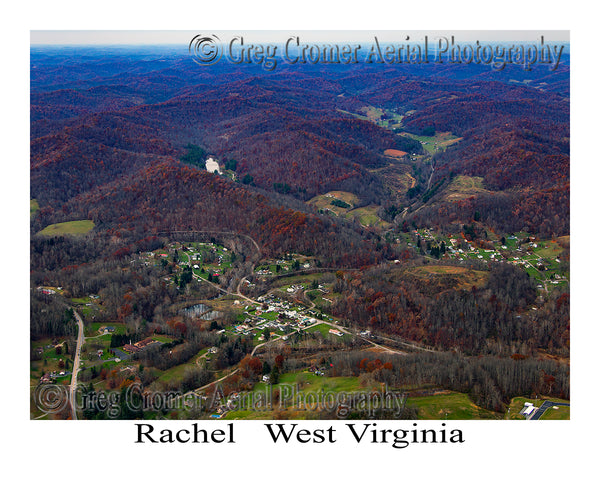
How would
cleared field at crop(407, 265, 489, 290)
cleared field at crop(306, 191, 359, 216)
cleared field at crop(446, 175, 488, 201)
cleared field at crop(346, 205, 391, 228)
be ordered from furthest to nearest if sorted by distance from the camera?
cleared field at crop(306, 191, 359, 216) < cleared field at crop(446, 175, 488, 201) < cleared field at crop(346, 205, 391, 228) < cleared field at crop(407, 265, 489, 290)

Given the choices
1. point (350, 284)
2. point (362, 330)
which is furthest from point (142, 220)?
point (362, 330)

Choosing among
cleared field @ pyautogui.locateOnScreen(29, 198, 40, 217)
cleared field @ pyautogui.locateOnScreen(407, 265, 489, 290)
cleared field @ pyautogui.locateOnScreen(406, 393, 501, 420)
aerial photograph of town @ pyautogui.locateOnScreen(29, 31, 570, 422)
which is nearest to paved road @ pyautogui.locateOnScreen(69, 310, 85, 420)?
aerial photograph of town @ pyautogui.locateOnScreen(29, 31, 570, 422)

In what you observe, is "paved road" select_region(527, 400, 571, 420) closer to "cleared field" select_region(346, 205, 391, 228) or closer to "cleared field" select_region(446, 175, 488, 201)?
"cleared field" select_region(346, 205, 391, 228)

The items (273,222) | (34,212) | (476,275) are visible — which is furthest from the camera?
(34,212)

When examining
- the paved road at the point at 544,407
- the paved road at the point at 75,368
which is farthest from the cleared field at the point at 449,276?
the paved road at the point at 75,368

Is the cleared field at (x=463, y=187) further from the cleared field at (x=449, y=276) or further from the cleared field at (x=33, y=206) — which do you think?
the cleared field at (x=33, y=206)

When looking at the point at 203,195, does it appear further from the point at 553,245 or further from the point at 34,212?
the point at 553,245

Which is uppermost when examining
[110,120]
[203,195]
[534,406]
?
[110,120]

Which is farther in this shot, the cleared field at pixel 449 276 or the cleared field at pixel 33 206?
the cleared field at pixel 33 206
